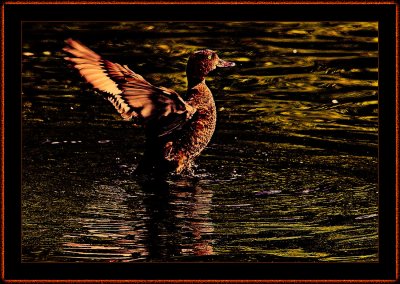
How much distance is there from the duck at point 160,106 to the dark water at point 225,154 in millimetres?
235

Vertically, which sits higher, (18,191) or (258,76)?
(258,76)

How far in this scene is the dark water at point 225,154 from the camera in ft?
28.8

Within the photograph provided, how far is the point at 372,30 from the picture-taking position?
47.3ft

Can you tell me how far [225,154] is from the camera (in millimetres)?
10844

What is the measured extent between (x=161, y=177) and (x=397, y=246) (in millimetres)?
2284

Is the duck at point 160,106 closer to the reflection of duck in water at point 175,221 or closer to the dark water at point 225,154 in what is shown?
the dark water at point 225,154

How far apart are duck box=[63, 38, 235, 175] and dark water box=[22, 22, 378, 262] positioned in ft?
0.77

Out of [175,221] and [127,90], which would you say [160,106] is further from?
[175,221]

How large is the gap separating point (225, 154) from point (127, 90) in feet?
5.59

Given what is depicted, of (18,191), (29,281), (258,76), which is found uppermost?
(258,76)

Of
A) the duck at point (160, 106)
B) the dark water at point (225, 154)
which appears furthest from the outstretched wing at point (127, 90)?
the dark water at point (225, 154)

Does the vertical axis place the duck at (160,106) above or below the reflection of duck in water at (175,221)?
above

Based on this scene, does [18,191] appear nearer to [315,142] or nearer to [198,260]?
[198,260]

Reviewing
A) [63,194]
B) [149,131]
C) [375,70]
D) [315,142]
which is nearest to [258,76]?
[375,70]
